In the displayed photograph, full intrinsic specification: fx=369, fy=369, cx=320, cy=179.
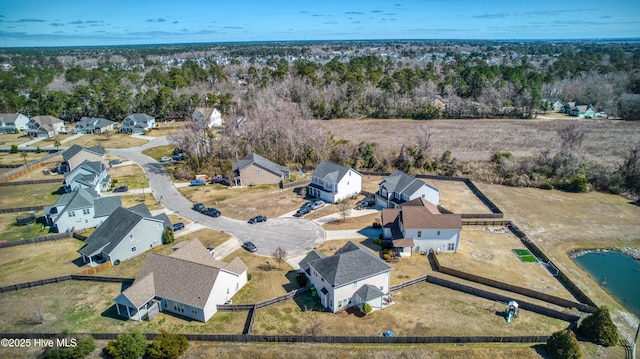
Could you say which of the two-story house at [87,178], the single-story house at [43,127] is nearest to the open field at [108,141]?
the single-story house at [43,127]

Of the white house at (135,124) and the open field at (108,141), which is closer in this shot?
the open field at (108,141)

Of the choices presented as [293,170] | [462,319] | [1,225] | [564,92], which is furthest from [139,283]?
[564,92]

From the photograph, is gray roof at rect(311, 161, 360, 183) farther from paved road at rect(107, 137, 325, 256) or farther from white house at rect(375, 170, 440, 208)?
paved road at rect(107, 137, 325, 256)

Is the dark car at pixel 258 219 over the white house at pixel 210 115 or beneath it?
beneath

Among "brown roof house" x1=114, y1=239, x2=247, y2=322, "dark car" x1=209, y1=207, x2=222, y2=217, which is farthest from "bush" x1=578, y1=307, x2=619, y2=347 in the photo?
"dark car" x1=209, y1=207, x2=222, y2=217

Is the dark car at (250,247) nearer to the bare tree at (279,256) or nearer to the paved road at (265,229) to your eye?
the paved road at (265,229)

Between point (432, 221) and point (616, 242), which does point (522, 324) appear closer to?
point (432, 221)

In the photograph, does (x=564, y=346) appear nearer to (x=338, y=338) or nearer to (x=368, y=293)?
(x=368, y=293)

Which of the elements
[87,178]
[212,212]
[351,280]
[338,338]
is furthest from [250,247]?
[87,178]
